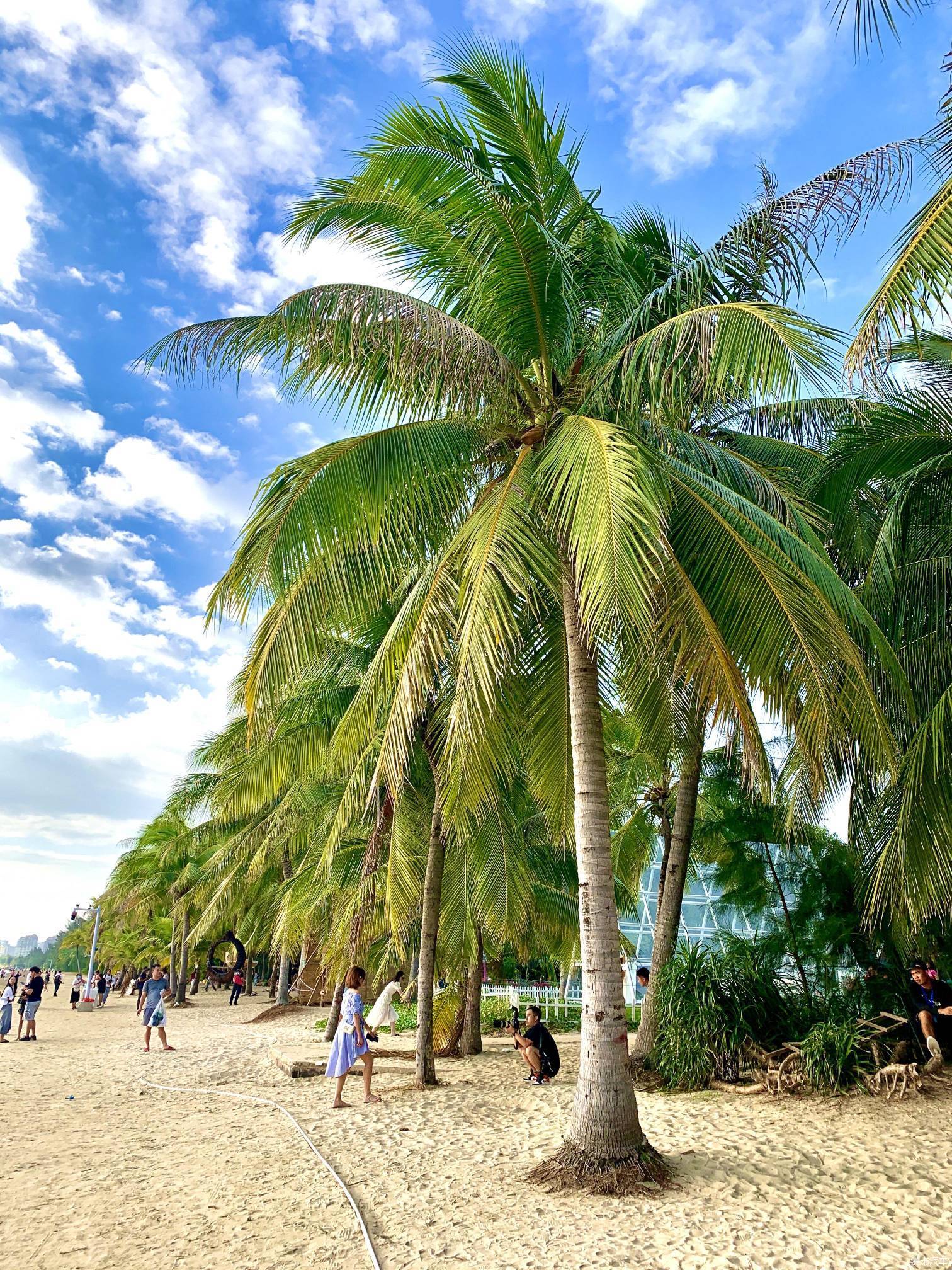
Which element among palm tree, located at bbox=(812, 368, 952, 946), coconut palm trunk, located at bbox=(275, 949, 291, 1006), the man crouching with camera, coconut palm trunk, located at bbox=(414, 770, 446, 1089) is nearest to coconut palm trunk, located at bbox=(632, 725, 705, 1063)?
the man crouching with camera

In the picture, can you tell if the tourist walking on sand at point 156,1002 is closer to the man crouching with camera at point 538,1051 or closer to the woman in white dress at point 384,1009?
the woman in white dress at point 384,1009

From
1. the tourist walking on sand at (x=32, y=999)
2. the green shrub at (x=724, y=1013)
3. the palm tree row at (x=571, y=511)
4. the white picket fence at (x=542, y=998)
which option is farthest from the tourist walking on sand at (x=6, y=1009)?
the green shrub at (x=724, y=1013)

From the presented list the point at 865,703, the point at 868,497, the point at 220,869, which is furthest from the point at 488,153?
the point at 220,869

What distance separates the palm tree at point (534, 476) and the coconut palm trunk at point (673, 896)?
346 centimetres

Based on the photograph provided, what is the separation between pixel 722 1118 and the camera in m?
7.99

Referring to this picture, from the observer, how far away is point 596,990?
638 centimetres

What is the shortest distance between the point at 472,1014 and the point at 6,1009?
37.0 ft

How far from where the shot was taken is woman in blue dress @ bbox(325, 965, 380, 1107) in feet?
30.1

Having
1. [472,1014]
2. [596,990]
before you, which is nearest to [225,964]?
[472,1014]

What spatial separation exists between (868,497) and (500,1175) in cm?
867

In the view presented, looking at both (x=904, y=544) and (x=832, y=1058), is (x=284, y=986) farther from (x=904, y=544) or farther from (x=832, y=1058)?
(x=904, y=544)

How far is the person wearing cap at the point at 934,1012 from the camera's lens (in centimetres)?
924

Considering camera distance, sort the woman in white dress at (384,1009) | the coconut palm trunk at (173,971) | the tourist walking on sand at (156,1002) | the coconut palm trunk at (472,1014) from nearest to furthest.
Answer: the woman in white dress at (384,1009) < the coconut palm trunk at (472,1014) < the tourist walking on sand at (156,1002) < the coconut palm trunk at (173,971)

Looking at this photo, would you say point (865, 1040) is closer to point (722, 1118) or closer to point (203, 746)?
point (722, 1118)
